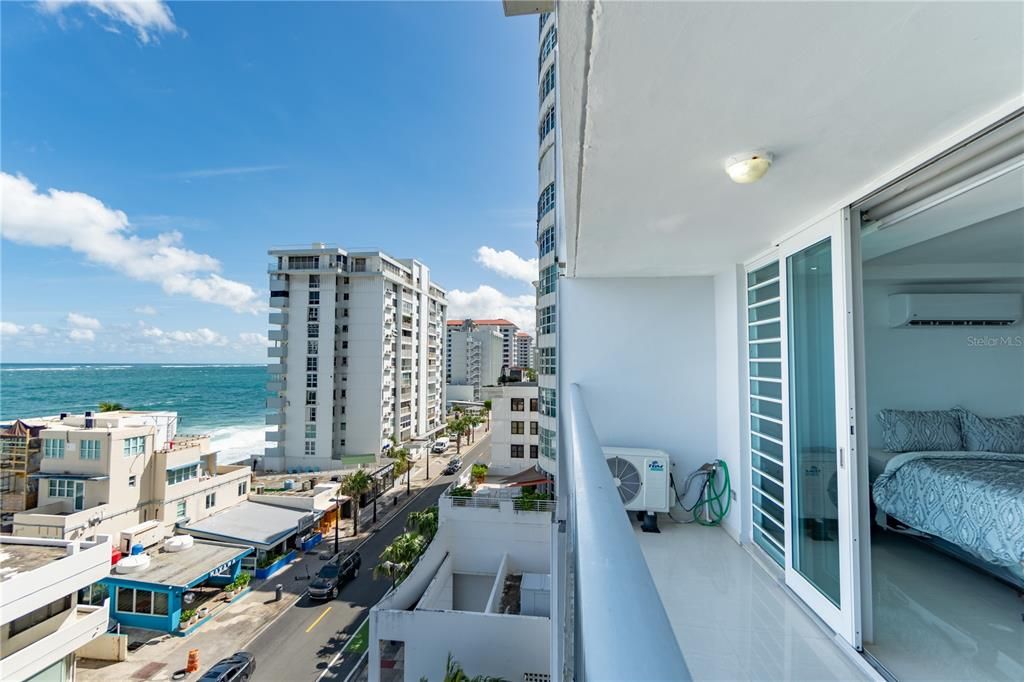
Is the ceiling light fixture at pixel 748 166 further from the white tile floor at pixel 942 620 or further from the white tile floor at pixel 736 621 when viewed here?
the white tile floor at pixel 942 620

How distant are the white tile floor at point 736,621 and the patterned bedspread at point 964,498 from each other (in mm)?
1059

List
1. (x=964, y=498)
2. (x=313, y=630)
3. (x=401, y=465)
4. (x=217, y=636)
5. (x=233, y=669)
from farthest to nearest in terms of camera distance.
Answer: (x=401, y=465), (x=313, y=630), (x=217, y=636), (x=233, y=669), (x=964, y=498)

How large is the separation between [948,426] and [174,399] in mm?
71534

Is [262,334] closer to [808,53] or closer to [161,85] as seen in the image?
[808,53]

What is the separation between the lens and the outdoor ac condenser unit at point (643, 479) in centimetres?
336

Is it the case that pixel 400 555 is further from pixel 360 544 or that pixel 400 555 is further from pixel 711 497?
pixel 711 497

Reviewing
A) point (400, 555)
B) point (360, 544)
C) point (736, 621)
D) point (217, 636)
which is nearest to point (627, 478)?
point (736, 621)

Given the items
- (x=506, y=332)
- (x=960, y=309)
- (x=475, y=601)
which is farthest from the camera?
(x=506, y=332)

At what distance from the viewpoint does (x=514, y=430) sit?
64.3 feet

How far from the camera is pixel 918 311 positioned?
11.8 feet

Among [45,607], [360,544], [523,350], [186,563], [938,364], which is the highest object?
[523,350]

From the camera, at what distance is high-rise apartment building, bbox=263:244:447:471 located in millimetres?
25016

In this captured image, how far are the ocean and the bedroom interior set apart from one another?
3678cm

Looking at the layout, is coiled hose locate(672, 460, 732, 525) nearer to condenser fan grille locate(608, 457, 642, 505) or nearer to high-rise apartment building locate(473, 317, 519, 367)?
condenser fan grille locate(608, 457, 642, 505)
